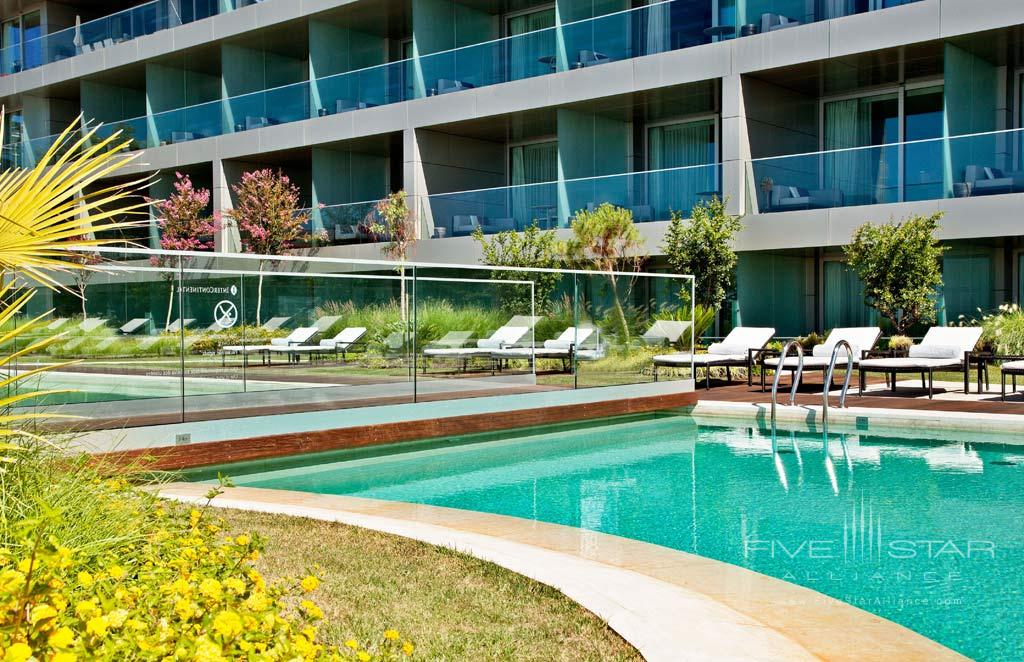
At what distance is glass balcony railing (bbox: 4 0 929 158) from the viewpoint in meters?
21.3

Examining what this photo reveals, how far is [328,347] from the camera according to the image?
36.0 feet

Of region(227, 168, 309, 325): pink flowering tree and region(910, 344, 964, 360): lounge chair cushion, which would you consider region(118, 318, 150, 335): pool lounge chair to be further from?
region(227, 168, 309, 325): pink flowering tree

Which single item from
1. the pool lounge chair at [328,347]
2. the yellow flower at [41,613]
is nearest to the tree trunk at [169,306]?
the pool lounge chair at [328,347]

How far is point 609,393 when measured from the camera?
46.1 feet

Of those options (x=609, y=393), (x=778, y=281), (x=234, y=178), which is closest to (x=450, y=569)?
(x=609, y=393)

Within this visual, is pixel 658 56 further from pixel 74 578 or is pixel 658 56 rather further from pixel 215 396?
pixel 74 578

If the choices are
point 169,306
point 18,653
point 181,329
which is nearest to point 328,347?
point 181,329

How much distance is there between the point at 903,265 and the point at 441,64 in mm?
12783

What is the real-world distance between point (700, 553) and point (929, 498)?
294 cm

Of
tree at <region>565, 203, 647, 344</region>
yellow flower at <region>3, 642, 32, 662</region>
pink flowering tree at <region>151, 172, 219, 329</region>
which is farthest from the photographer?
pink flowering tree at <region>151, 172, 219, 329</region>

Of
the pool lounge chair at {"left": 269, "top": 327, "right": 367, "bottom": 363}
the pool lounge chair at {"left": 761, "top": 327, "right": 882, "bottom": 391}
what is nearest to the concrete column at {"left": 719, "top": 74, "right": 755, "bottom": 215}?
the pool lounge chair at {"left": 761, "top": 327, "right": 882, "bottom": 391}

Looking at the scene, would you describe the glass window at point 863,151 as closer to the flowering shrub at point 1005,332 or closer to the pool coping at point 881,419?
the flowering shrub at point 1005,332

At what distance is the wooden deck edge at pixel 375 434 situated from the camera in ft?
30.9

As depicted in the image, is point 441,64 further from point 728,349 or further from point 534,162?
point 728,349
